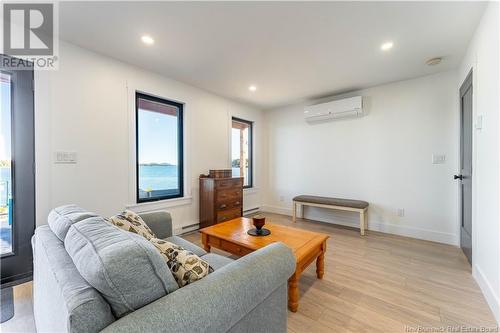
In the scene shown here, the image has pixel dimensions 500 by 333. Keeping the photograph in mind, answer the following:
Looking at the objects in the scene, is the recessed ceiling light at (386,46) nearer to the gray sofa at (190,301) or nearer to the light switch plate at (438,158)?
the light switch plate at (438,158)

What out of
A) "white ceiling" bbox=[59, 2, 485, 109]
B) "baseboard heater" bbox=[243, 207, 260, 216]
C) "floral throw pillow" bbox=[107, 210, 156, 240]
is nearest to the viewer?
"floral throw pillow" bbox=[107, 210, 156, 240]

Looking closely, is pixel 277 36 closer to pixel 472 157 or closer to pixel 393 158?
pixel 472 157

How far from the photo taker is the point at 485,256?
1826 mm

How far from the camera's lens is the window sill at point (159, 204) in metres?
2.89

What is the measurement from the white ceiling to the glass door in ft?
2.41

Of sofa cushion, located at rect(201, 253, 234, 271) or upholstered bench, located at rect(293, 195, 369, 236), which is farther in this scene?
upholstered bench, located at rect(293, 195, 369, 236)

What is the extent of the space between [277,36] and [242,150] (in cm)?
282

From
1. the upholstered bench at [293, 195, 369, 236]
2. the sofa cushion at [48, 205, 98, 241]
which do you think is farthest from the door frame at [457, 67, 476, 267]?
A: the sofa cushion at [48, 205, 98, 241]

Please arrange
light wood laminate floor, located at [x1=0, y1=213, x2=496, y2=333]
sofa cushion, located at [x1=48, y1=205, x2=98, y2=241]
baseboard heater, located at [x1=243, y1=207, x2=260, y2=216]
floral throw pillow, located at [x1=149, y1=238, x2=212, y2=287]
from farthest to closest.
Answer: baseboard heater, located at [x1=243, y1=207, x2=260, y2=216] → light wood laminate floor, located at [x1=0, y1=213, x2=496, y2=333] → sofa cushion, located at [x1=48, y1=205, x2=98, y2=241] → floral throw pillow, located at [x1=149, y1=238, x2=212, y2=287]

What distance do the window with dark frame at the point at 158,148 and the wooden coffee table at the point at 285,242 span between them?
1421 mm

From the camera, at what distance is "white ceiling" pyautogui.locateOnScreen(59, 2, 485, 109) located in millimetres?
1841

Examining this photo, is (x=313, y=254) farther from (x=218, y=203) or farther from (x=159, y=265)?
(x=218, y=203)

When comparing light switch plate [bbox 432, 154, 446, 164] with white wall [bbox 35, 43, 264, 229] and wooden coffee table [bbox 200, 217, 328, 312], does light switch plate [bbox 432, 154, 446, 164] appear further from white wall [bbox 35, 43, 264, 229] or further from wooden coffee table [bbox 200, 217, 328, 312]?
white wall [bbox 35, 43, 264, 229]

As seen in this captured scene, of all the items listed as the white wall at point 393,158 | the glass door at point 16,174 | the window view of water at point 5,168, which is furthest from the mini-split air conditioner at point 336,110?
the window view of water at point 5,168
